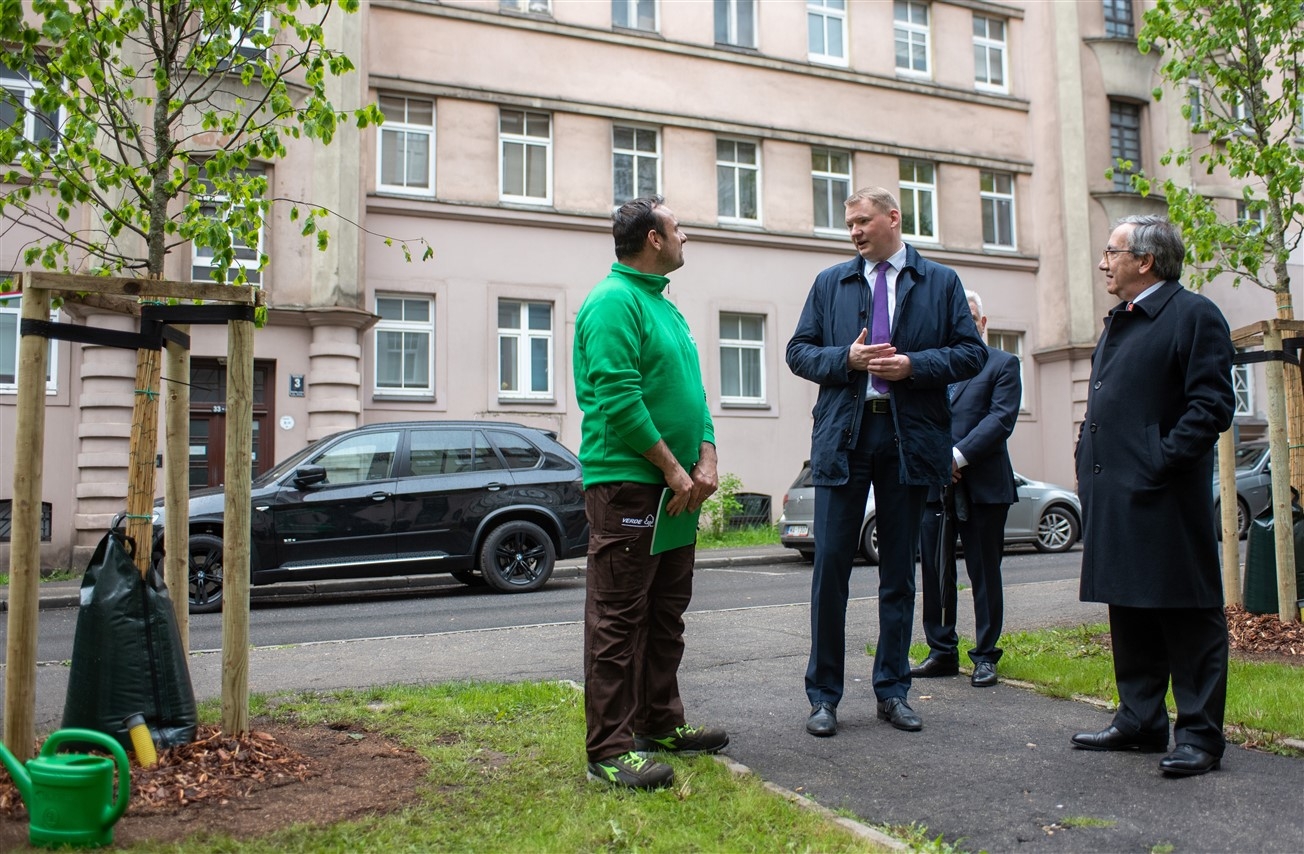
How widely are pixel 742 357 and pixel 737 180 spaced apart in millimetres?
3460

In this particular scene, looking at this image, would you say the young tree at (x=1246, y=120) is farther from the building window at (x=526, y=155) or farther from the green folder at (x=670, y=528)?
the building window at (x=526, y=155)

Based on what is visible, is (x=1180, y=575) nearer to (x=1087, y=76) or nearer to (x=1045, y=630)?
(x=1045, y=630)

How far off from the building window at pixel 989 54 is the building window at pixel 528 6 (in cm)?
995

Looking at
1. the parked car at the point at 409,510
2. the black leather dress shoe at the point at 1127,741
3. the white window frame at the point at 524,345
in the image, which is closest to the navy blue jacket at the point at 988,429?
the black leather dress shoe at the point at 1127,741

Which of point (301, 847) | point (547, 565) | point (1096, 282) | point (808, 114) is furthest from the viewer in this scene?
point (1096, 282)

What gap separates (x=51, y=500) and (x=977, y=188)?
61.5 ft

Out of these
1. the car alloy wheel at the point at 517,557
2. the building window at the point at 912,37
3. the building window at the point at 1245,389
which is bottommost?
the car alloy wheel at the point at 517,557

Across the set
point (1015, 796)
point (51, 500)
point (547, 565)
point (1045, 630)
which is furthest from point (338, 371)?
point (1015, 796)

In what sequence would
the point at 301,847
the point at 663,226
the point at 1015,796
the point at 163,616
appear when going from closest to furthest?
the point at 301,847 → the point at 1015,796 → the point at 163,616 → the point at 663,226

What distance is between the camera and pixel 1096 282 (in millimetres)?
25047

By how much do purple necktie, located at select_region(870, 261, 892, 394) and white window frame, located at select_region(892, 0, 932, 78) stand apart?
20770 mm

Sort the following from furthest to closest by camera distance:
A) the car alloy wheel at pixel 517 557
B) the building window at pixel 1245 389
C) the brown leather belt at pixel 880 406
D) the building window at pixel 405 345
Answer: the building window at pixel 1245 389, the building window at pixel 405 345, the car alloy wheel at pixel 517 557, the brown leather belt at pixel 880 406

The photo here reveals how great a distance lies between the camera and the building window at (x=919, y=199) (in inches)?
968

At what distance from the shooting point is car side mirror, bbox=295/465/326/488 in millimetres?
11906
